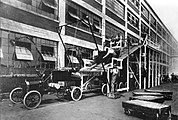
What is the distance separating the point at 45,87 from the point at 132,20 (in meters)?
16.8

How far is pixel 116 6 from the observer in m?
15.8

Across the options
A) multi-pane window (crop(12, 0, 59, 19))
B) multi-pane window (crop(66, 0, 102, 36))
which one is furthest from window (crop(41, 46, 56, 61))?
multi-pane window (crop(66, 0, 102, 36))

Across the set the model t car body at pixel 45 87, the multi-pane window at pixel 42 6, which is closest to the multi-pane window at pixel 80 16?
the multi-pane window at pixel 42 6

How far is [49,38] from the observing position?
8.75 m

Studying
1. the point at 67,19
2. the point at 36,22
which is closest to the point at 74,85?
the point at 36,22

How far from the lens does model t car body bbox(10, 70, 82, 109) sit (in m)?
5.30

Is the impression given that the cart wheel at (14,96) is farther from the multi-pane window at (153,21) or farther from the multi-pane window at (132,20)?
the multi-pane window at (153,21)

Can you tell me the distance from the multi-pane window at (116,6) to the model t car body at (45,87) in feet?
32.2

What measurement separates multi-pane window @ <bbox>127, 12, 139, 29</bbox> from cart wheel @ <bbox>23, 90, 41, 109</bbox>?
52.8 feet

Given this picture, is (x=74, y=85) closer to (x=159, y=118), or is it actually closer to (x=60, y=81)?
(x=60, y=81)

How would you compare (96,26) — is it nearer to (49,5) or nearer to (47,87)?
(49,5)

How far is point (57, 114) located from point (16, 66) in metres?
3.34

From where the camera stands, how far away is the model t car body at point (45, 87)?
17.4 ft

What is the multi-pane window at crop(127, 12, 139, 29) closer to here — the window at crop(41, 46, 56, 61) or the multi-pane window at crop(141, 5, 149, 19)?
the multi-pane window at crop(141, 5, 149, 19)
